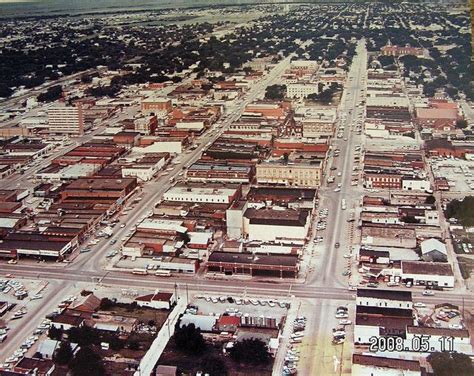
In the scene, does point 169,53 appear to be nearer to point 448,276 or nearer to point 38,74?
point 38,74

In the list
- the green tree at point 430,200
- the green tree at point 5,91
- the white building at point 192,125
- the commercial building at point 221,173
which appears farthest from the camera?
the green tree at point 5,91

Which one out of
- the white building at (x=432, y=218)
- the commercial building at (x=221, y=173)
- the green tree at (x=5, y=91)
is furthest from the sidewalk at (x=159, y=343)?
the green tree at (x=5, y=91)

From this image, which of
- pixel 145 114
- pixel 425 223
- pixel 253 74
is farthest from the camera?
pixel 253 74

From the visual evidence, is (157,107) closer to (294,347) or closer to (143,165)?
(143,165)

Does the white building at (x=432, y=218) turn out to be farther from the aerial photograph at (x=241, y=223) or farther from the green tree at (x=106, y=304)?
the green tree at (x=106, y=304)

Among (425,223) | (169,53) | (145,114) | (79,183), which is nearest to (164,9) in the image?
(169,53)
